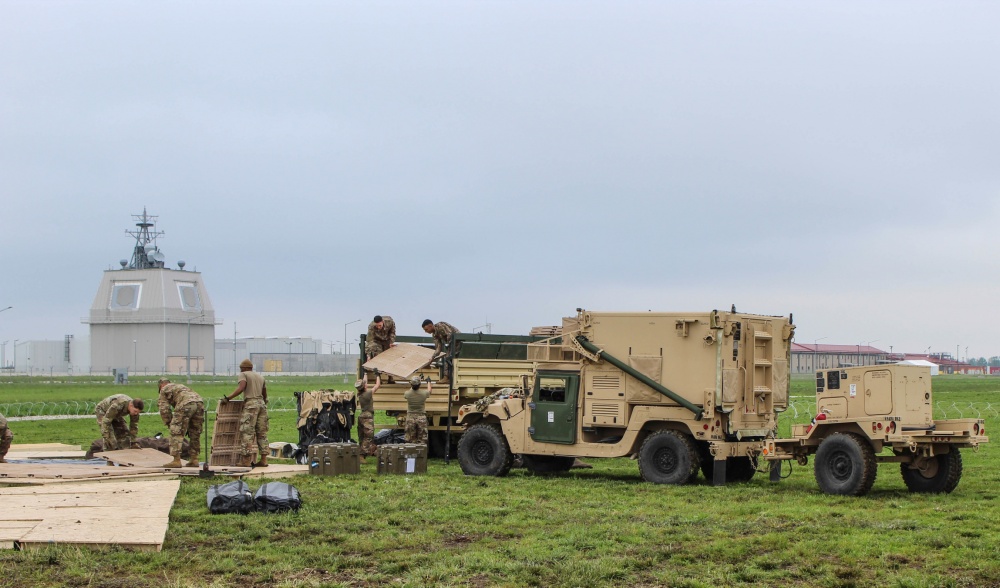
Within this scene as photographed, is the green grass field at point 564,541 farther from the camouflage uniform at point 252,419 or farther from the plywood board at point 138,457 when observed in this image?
the plywood board at point 138,457

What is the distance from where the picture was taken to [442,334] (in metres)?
23.4

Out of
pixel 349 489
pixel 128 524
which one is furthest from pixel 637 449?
pixel 128 524

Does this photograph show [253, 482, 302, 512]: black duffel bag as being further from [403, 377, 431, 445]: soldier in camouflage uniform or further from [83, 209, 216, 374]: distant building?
[83, 209, 216, 374]: distant building

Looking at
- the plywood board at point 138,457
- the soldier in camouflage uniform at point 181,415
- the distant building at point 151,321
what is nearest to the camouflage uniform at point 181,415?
the soldier in camouflage uniform at point 181,415

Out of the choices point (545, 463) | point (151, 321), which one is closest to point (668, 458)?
point (545, 463)

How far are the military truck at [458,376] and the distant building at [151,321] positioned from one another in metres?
95.2

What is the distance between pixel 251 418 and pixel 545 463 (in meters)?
5.19

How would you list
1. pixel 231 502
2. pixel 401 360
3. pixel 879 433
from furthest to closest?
1. pixel 401 360
2. pixel 879 433
3. pixel 231 502

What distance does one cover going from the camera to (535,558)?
11.2 metres

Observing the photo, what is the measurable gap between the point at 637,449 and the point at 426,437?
526 centimetres

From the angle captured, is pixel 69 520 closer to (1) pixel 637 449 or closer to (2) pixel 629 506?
(2) pixel 629 506

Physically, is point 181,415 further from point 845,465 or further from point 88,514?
point 845,465

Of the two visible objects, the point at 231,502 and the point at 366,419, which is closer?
the point at 231,502

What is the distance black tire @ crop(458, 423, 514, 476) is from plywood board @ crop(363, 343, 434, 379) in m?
3.00
